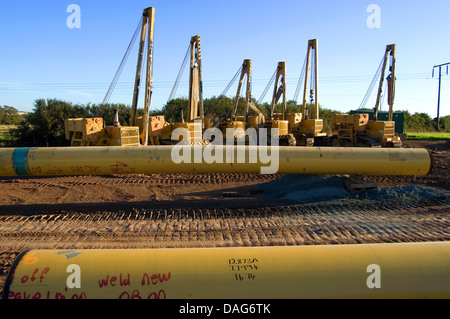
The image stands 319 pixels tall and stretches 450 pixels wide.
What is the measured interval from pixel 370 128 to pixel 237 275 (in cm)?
1784

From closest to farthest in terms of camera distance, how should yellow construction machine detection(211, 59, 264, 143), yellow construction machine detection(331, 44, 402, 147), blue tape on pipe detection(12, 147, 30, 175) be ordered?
blue tape on pipe detection(12, 147, 30, 175) → yellow construction machine detection(331, 44, 402, 147) → yellow construction machine detection(211, 59, 264, 143)

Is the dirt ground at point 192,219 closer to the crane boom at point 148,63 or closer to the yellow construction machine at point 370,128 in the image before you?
the crane boom at point 148,63

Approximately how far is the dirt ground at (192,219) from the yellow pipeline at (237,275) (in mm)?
2462

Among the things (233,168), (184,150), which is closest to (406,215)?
(233,168)

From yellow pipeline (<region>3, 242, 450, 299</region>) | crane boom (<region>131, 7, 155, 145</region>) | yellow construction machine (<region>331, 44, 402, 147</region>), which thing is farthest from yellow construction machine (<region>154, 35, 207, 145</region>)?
yellow pipeline (<region>3, 242, 450, 299</region>)

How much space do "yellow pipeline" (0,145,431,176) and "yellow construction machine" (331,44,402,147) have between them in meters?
10.1

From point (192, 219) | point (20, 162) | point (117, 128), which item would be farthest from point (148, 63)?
point (192, 219)

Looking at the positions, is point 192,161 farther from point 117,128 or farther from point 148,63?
point 148,63

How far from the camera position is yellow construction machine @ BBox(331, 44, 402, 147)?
61.1ft

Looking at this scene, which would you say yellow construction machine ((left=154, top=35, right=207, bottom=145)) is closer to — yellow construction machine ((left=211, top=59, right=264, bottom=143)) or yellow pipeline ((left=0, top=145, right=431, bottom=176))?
yellow construction machine ((left=211, top=59, right=264, bottom=143))

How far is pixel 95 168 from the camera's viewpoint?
29.2 feet

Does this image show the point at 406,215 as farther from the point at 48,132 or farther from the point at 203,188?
the point at 48,132

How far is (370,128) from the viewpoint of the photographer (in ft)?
63.1
